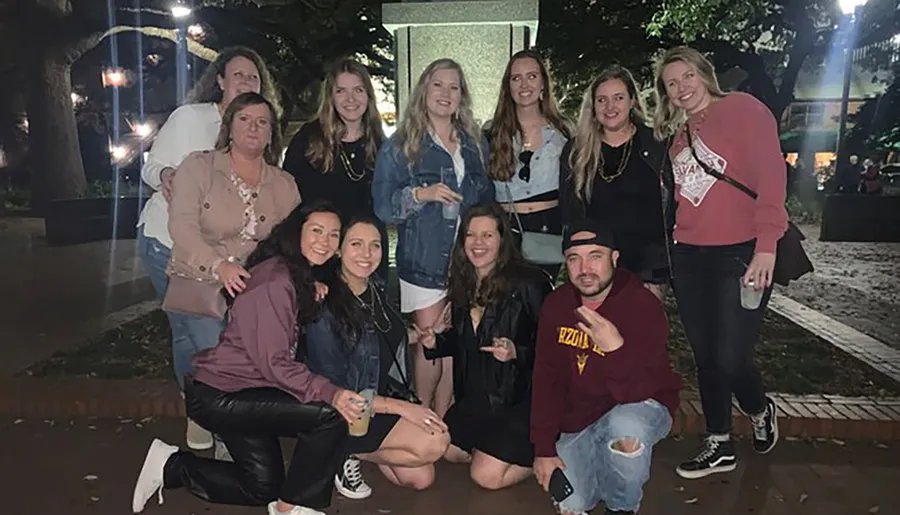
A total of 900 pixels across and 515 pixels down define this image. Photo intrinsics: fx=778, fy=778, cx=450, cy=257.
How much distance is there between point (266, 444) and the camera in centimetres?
338

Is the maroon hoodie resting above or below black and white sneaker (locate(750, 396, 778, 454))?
above

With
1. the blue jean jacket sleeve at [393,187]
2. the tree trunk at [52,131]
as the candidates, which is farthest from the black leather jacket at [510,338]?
the tree trunk at [52,131]

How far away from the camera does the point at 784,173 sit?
3.51 meters

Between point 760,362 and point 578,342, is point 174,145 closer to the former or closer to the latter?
point 578,342

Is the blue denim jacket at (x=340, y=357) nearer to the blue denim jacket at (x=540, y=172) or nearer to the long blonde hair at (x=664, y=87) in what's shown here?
the blue denim jacket at (x=540, y=172)

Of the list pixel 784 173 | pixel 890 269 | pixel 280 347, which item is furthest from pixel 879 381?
pixel 890 269

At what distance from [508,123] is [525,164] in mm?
237

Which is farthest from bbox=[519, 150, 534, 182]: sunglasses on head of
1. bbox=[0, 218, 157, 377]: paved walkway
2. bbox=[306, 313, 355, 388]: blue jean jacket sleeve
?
bbox=[0, 218, 157, 377]: paved walkway

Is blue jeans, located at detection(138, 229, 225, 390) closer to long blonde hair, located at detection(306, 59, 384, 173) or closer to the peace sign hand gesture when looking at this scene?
long blonde hair, located at detection(306, 59, 384, 173)

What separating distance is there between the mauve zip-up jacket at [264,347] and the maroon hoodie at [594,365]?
3.01 ft

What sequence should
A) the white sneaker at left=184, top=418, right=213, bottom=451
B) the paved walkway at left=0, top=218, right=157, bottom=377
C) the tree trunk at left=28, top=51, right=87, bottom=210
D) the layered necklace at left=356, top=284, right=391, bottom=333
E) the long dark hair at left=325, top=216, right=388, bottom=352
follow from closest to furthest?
the long dark hair at left=325, top=216, right=388, bottom=352, the layered necklace at left=356, top=284, right=391, bottom=333, the white sneaker at left=184, top=418, right=213, bottom=451, the paved walkway at left=0, top=218, right=157, bottom=377, the tree trunk at left=28, top=51, right=87, bottom=210

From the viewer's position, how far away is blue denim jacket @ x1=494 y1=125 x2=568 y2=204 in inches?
159

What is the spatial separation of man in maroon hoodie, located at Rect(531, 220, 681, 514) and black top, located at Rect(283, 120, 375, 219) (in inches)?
50.5

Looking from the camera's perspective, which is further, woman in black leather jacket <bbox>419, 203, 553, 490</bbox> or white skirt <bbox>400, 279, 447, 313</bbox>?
white skirt <bbox>400, 279, 447, 313</bbox>
